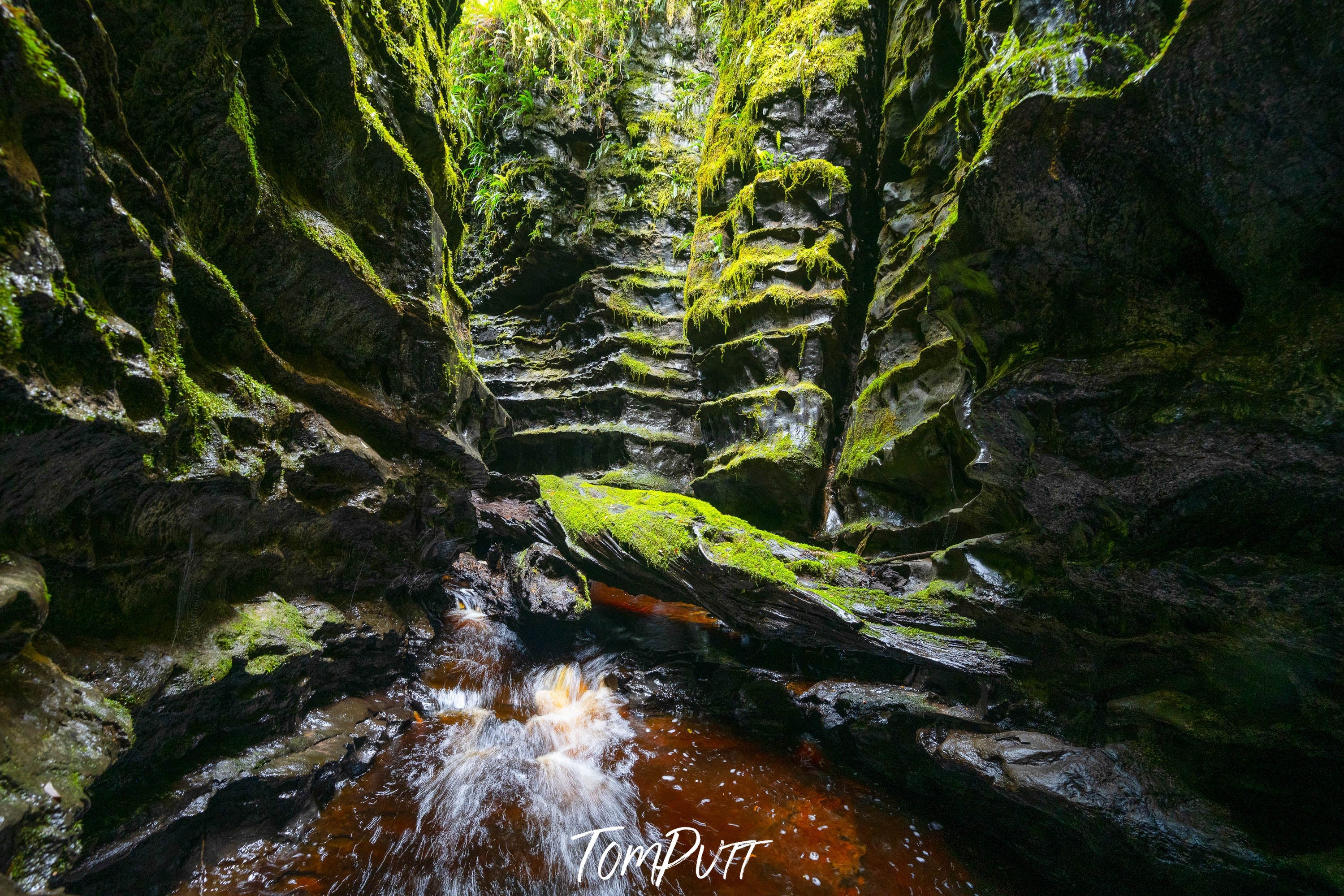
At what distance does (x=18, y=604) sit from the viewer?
1826 millimetres

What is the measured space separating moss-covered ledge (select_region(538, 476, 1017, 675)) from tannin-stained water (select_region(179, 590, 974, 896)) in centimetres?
118

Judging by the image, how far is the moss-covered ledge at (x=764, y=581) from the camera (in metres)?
3.90

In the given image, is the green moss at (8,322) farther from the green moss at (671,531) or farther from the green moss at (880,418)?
the green moss at (880,418)

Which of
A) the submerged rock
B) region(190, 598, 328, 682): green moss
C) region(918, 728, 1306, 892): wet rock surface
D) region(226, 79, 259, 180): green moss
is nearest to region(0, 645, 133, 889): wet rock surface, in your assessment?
the submerged rock

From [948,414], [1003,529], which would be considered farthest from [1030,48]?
[1003,529]

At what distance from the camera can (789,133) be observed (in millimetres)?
7195

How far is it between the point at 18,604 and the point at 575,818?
3262 millimetres

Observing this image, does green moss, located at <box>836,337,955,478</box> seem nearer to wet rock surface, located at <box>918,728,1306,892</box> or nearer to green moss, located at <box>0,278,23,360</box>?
wet rock surface, located at <box>918,728,1306,892</box>

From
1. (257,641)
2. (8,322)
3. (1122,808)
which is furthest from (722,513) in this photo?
(8,322)

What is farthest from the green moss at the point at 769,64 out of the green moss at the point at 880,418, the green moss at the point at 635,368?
the green moss at the point at 880,418

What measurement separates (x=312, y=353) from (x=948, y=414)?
5.01 m

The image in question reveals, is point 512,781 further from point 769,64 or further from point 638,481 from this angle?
point 769,64

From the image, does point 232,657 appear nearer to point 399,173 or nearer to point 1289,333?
point 399,173

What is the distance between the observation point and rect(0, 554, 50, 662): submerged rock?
1798 millimetres
